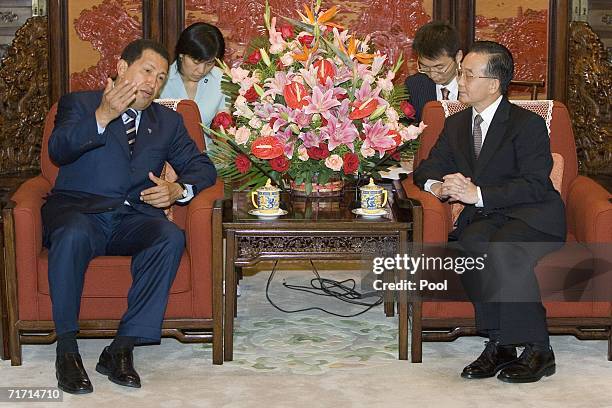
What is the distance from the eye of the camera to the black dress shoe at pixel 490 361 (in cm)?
396

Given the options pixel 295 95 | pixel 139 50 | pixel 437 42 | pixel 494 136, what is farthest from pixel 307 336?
pixel 437 42

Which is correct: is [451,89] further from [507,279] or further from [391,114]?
[507,279]

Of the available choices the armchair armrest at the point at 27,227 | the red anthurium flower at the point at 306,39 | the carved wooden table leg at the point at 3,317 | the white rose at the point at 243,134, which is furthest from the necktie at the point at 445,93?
the carved wooden table leg at the point at 3,317

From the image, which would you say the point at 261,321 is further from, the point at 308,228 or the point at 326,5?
the point at 326,5

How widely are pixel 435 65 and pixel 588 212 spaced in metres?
1.34

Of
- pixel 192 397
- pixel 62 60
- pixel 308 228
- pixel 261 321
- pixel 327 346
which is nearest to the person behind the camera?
pixel 192 397

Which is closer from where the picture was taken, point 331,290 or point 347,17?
point 331,290

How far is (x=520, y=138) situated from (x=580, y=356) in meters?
0.92

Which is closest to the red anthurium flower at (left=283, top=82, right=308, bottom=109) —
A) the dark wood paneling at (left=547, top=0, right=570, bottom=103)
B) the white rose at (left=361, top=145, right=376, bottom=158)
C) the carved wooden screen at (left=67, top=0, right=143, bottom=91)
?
the white rose at (left=361, top=145, right=376, bottom=158)

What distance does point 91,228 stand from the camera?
4.05 metres

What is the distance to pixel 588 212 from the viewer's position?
422 cm

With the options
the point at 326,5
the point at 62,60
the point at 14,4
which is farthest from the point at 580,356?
the point at 14,4

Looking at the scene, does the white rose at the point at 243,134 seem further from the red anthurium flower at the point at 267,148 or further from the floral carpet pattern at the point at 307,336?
the floral carpet pattern at the point at 307,336

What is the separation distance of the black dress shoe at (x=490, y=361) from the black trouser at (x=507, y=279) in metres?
0.05
